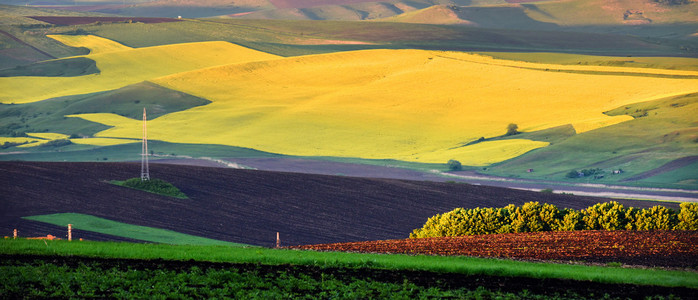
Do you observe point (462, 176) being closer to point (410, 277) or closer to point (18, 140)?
point (18, 140)

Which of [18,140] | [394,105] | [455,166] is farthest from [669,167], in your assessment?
[18,140]

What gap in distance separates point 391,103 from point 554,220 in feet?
280

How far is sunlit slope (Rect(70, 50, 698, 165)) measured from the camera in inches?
4136

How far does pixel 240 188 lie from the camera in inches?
2176

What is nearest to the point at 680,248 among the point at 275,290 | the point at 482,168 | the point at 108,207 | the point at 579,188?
the point at 275,290

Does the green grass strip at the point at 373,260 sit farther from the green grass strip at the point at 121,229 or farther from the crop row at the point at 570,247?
the green grass strip at the point at 121,229

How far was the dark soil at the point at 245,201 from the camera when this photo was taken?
43.8m

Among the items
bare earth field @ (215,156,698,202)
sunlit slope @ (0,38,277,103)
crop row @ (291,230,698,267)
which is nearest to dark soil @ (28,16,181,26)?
sunlit slope @ (0,38,277,103)

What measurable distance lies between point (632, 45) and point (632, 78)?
68690 mm

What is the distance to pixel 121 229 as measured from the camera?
41156 millimetres

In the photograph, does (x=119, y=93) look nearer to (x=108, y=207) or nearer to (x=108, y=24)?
(x=108, y=24)

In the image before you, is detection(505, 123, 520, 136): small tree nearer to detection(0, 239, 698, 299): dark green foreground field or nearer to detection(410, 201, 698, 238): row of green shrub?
detection(410, 201, 698, 238): row of green shrub

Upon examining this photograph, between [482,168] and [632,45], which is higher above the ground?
[632,45]

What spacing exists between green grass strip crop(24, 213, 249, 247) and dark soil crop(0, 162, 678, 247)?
33.8 inches
